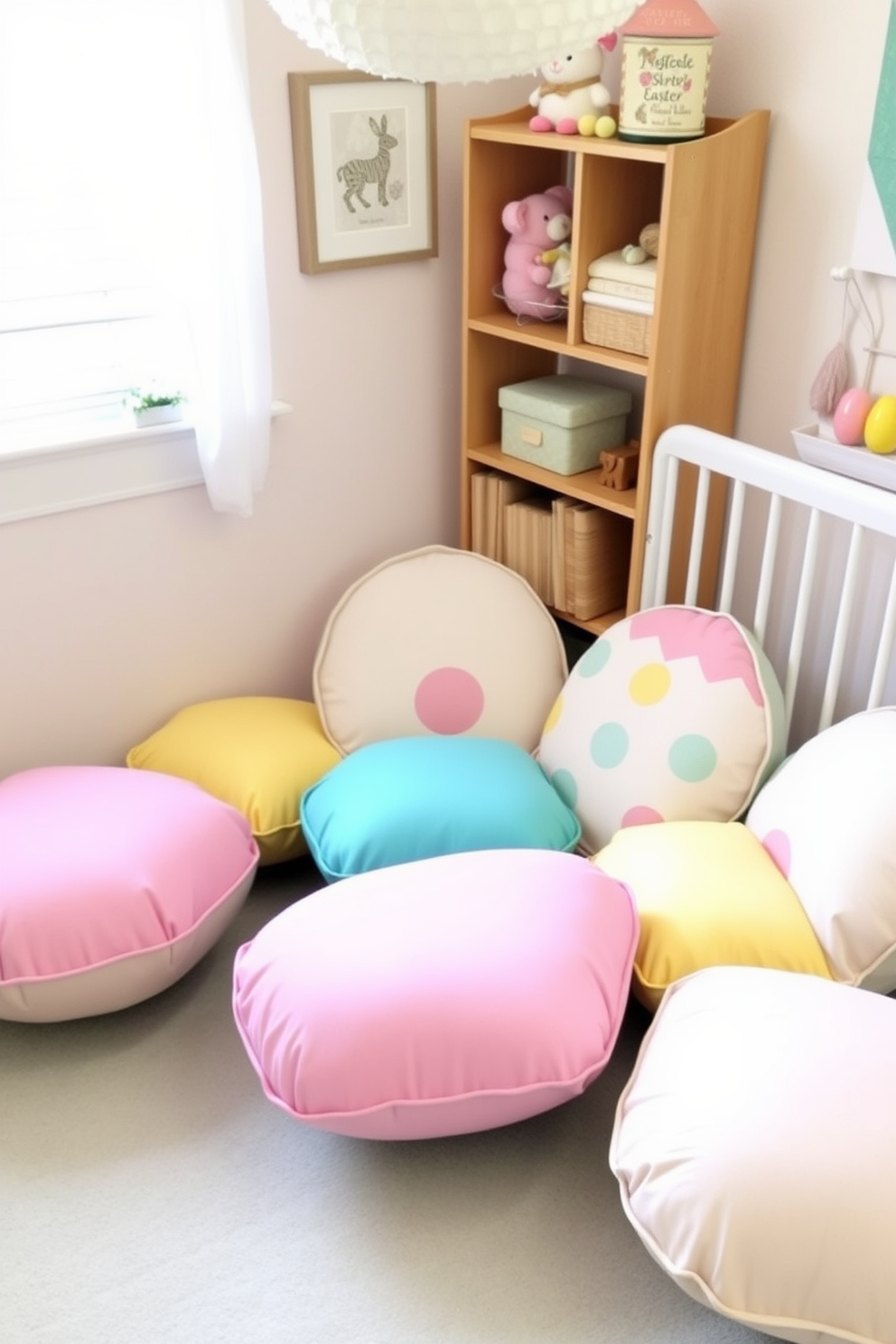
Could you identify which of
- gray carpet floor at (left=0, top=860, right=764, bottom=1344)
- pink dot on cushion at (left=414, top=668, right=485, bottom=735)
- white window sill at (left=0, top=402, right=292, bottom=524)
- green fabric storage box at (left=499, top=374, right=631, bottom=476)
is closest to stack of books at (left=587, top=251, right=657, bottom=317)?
green fabric storage box at (left=499, top=374, right=631, bottom=476)

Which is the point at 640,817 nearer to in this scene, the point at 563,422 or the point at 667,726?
the point at 667,726

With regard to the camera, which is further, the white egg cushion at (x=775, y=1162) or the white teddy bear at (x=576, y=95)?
the white teddy bear at (x=576, y=95)

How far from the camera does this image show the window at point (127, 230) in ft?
5.81

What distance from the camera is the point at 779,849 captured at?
1734 mm

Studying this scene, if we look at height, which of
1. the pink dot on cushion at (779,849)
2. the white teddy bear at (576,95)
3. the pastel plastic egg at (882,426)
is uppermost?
the white teddy bear at (576,95)

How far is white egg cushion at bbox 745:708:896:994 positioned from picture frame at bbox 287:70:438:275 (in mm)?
1156

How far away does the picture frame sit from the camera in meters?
2.00

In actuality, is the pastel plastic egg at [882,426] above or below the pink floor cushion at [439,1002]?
above

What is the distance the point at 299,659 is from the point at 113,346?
70cm

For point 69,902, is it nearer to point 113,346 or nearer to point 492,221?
point 113,346

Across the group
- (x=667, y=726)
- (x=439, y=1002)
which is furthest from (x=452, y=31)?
(x=667, y=726)

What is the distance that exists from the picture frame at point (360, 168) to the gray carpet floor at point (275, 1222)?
Result: 1352 millimetres

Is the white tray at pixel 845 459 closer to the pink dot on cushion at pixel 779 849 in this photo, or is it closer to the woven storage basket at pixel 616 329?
the woven storage basket at pixel 616 329

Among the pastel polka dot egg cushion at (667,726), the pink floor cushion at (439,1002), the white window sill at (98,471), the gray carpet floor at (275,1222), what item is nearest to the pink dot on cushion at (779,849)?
the pastel polka dot egg cushion at (667,726)
